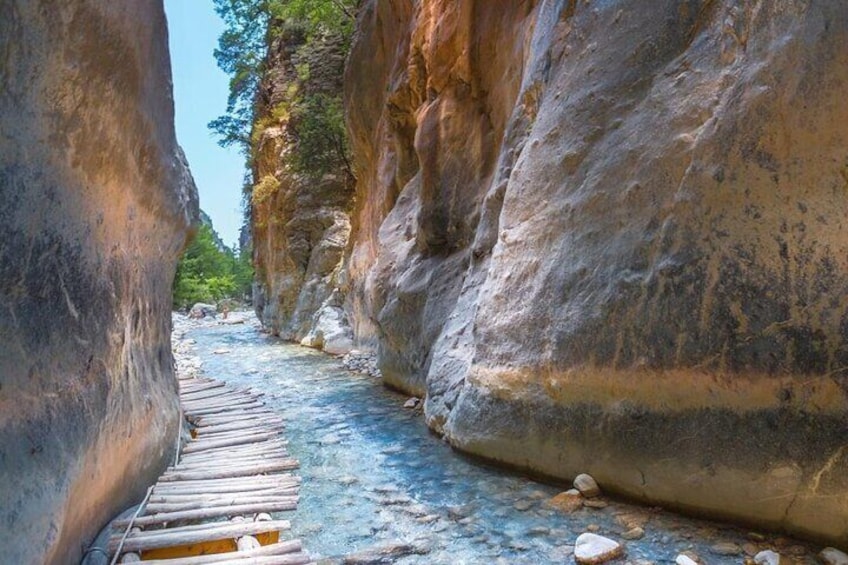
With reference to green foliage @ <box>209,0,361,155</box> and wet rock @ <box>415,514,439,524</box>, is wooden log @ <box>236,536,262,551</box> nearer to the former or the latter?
wet rock @ <box>415,514,439,524</box>

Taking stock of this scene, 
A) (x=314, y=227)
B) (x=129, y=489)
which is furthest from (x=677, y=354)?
(x=314, y=227)

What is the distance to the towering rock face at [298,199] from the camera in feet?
64.6

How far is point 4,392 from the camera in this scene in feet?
7.83

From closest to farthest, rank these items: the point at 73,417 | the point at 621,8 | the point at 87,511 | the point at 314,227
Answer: the point at 73,417 → the point at 87,511 → the point at 621,8 → the point at 314,227

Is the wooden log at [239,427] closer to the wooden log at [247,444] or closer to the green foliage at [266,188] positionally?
the wooden log at [247,444]

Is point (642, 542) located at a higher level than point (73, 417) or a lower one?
lower

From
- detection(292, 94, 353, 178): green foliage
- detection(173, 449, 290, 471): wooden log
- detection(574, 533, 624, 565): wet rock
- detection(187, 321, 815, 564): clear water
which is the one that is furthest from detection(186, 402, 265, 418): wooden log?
detection(292, 94, 353, 178): green foliage

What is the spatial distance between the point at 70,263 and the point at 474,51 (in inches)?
296

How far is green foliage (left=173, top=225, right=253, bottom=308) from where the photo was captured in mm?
35375

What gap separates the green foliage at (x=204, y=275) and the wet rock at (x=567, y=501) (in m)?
31.1

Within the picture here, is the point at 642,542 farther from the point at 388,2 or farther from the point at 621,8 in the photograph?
the point at 388,2

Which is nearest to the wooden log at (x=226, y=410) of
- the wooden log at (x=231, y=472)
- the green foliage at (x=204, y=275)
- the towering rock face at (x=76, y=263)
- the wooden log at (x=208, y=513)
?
the towering rock face at (x=76, y=263)

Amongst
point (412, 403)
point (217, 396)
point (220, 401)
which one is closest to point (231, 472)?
point (220, 401)

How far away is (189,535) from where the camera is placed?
11.0 feet
